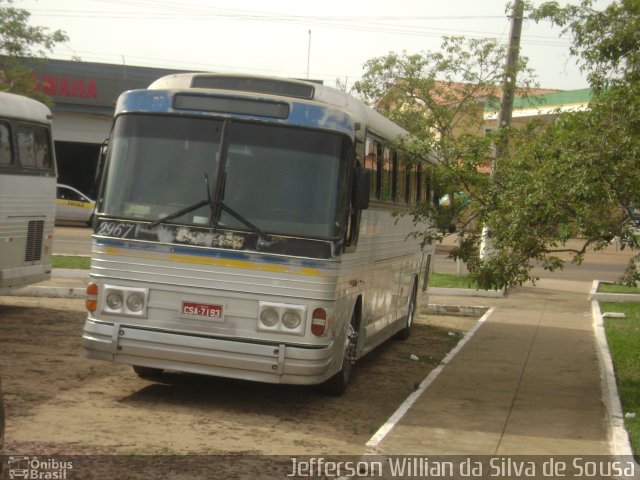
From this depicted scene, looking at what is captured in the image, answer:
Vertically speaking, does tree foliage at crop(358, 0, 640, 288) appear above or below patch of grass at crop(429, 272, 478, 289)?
above

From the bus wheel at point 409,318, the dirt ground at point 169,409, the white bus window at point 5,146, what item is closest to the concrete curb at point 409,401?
the dirt ground at point 169,409

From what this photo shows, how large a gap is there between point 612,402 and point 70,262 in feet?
48.1

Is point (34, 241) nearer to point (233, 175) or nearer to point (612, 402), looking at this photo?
point (233, 175)

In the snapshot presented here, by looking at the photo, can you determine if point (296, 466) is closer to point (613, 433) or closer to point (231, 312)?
point (231, 312)

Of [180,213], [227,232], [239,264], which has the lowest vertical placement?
[239,264]

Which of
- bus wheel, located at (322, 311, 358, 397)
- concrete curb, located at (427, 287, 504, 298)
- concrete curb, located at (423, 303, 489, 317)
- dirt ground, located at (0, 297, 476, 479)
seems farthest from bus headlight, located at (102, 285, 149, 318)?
concrete curb, located at (427, 287, 504, 298)

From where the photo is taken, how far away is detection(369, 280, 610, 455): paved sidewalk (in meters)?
8.86

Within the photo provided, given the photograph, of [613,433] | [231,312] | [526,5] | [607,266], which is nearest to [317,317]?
[231,312]

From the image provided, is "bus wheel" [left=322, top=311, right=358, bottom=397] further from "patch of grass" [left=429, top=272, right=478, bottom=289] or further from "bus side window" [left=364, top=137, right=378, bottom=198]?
"patch of grass" [left=429, top=272, right=478, bottom=289]

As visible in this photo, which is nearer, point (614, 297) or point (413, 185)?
point (413, 185)

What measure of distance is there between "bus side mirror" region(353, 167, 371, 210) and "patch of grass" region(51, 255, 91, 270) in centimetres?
1269

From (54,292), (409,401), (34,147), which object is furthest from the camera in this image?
(54,292)

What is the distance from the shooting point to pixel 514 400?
11148mm

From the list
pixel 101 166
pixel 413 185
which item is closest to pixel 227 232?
pixel 101 166
